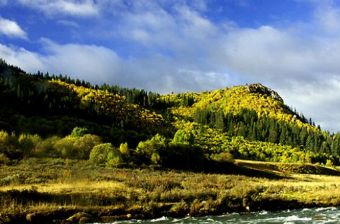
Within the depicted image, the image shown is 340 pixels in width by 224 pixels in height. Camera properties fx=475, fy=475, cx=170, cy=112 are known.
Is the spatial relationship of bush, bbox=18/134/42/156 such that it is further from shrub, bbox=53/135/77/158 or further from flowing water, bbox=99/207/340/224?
flowing water, bbox=99/207/340/224

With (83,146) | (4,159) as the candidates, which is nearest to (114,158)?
(83,146)

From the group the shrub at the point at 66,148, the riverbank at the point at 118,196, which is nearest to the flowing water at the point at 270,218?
the riverbank at the point at 118,196

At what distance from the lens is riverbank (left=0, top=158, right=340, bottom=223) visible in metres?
34.5

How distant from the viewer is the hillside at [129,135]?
7175 cm

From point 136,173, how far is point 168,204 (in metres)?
19.2

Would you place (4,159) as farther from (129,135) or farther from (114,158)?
(129,135)

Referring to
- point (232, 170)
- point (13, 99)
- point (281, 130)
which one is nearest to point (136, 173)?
point (232, 170)

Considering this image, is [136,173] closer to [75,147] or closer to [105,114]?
[75,147]

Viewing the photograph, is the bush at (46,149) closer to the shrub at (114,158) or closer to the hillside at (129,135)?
the hillside at (129,135)

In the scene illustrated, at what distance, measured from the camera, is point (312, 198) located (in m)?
45.7

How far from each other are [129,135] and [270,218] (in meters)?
84.1

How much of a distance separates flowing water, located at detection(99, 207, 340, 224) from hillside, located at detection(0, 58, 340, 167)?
30.6 metres

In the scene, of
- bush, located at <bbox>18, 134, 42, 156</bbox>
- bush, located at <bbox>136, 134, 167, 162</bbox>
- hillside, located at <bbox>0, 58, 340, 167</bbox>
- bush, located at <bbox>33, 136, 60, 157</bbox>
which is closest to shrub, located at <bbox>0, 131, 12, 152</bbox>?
hillside, located at <bbox>0, 58, 340, 167</bbox>

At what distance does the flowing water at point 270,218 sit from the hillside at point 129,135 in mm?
30603
